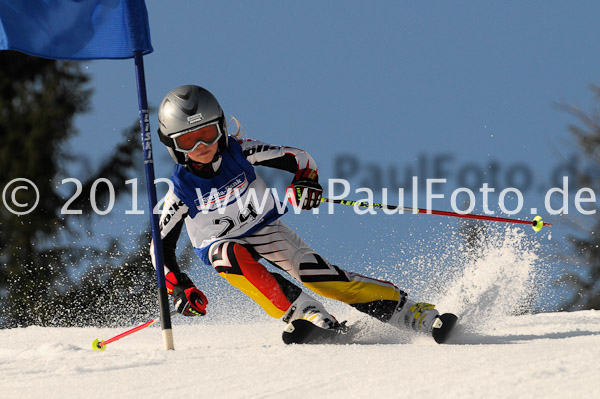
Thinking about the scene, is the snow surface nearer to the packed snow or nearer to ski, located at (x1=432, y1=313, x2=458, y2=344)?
the packed snow

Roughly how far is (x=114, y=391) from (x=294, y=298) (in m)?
1.56

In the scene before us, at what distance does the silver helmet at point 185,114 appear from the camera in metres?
4.15

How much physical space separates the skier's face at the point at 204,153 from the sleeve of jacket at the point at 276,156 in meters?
0.32

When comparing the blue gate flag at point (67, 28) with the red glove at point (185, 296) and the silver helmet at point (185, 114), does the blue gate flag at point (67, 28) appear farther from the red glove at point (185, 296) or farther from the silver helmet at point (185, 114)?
the red glove at point (185, 296)

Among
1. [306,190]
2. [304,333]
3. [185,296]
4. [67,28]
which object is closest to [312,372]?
[304,333]

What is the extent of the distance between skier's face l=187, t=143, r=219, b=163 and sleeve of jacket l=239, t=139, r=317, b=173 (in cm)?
32

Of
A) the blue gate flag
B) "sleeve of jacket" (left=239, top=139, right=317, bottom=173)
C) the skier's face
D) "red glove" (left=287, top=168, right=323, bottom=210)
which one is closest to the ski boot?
"red glove" (left=287, top=168, right=323, bottom=210)

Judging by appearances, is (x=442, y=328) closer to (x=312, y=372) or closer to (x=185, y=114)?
(x=312, y=372)

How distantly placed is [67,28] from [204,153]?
1.56 metres

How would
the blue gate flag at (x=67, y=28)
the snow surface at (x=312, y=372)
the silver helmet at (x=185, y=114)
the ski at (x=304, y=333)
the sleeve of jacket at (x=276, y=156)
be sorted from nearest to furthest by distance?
the snow surface at (x=312, y=372)
the ski at (x=304, y=333)
the silver helmet at (x=185, y=114)
the sleeve of jacket at (x=276, y=156)
the blue gate flag at (x=67, y=28)

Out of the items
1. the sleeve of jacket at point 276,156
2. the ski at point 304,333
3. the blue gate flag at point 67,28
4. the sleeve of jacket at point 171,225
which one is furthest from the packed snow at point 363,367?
the blue gate flag at point 67,28

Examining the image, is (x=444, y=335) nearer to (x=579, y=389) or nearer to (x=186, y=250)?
(x=579, y=389)

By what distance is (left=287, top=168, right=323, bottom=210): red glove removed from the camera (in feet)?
14.5

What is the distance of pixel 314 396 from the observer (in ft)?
8.86
